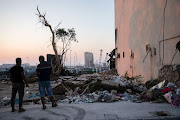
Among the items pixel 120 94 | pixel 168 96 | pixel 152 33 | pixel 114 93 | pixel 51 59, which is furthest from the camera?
pixel 51 59

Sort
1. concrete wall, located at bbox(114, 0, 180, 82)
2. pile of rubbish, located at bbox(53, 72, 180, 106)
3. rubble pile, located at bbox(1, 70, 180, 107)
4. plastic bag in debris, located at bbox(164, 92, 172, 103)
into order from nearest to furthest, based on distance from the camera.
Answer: plastic bag in debris, located at bbox(164, 92, 172, 103) < rubble pile, located at bbox(1, 70, 180, 107) < pile of rubbish, located at bbox(53, 72, 180, 106) < concrete wall, located at bbox(114, 0, 180, 82)

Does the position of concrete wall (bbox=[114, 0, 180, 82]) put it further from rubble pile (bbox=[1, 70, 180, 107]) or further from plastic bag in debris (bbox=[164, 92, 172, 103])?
plastic bag in debris (bbox=[164, 92, 172, 103])

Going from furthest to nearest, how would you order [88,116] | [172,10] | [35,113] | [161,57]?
[161,57], [172,10], [35,113], [88,116]

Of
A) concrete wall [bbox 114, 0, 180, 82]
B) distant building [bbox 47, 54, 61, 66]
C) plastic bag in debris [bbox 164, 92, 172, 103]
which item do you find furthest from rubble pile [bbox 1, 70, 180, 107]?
distant building [bbox 47, 54, 61, 66]

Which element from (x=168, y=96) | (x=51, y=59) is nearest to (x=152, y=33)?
(x=168, y=96)

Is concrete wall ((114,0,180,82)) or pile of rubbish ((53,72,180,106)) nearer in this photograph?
pile of rubbish ((53,72,180,106))

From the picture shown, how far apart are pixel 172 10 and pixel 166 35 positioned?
103 cm

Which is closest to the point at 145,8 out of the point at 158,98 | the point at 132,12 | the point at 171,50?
the point at 132,12

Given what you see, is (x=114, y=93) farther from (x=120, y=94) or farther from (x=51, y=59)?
(x=51, y=59)

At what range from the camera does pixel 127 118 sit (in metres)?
3.74

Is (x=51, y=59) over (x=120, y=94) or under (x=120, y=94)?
over

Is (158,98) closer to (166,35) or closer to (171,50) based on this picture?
(171,50)

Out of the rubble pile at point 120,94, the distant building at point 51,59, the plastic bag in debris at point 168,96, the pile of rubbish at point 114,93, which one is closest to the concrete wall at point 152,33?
the rubble pile at point 120,94

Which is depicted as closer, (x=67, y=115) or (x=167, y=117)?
(x=167, y=117)
